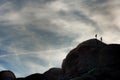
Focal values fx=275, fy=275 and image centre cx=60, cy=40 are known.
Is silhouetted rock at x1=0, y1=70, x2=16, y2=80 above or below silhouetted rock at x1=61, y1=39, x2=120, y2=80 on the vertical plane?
below

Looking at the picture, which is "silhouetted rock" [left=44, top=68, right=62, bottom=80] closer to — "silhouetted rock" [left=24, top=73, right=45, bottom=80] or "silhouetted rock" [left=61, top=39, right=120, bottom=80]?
"silhouetted rock" [left=61, top=39, right=120, bottom=80]

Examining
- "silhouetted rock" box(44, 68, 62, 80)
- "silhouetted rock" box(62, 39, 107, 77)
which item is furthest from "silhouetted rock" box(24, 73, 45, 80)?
"silhouetted rock" box(62, 39, 107, 77)

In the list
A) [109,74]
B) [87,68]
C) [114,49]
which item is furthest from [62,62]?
[109,74]

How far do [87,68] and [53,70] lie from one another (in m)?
17.8

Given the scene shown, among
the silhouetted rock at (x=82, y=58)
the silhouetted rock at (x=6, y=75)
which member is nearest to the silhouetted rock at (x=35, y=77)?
the silhouetted rock at (x=82, y=58)

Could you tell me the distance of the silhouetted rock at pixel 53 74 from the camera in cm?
6885

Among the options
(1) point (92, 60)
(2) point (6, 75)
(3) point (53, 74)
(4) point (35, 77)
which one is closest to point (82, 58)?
(1) point (92, 60)

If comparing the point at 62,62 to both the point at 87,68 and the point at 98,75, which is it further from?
the point at 98,75

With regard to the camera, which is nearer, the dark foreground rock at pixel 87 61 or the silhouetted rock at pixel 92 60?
the silhouetted rock at pixel 92 60

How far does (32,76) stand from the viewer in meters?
63.6

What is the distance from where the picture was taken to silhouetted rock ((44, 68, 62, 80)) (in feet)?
226

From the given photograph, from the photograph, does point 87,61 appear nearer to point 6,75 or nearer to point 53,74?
point 53,74

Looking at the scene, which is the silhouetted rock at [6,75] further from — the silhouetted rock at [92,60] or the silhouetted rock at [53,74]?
the silhouetted rock at [92,60]

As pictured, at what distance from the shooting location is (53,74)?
71188mm
